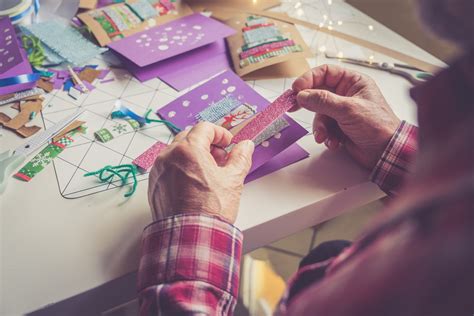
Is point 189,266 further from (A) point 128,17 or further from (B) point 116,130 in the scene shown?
(A) point 128,17

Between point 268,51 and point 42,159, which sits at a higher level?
point 268,51

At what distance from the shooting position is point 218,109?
2.65 ft

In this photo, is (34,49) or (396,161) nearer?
(396,161)

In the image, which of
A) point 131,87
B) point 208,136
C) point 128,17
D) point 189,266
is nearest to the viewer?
point 189,266

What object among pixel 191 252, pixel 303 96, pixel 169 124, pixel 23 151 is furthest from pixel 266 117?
pixel 23 151

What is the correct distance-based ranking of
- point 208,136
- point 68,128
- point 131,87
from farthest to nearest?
1. point 131,87
2. point 68,128
3. point 208,136

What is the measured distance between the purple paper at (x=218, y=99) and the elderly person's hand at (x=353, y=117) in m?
0.05

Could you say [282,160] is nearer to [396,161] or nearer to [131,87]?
[396,161]

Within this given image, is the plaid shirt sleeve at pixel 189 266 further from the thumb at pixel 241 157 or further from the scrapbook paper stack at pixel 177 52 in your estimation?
the scrapbook paper stack at pixel 177 52

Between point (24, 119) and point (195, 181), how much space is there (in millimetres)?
405

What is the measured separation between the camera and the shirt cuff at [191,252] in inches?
20.6

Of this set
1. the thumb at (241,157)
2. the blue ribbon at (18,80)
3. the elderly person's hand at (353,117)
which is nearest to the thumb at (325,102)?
the elderly person's hand at (353,117)

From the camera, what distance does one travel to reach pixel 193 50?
948 mm

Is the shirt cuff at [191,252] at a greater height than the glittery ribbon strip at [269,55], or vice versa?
the glittery ribbon strip at [269,55]
